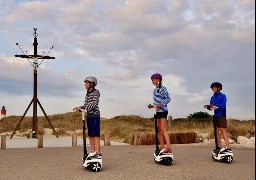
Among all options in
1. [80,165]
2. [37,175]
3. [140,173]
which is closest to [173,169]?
[140,173]

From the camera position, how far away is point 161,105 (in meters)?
8.41

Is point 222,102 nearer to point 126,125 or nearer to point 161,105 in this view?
point 161,105

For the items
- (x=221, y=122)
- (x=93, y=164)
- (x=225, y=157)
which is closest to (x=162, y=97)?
(x=221, y=122)

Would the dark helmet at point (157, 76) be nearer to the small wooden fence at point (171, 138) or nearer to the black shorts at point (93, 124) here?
the black shorts at point (93, 124)

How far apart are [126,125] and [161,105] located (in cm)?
1847

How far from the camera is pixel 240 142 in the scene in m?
16.8

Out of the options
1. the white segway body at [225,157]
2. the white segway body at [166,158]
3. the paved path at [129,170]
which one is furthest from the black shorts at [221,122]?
the white segway body at [166,158]

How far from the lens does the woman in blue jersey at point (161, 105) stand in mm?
8469

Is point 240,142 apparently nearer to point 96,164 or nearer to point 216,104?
point 216,104

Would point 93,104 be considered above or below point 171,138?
above

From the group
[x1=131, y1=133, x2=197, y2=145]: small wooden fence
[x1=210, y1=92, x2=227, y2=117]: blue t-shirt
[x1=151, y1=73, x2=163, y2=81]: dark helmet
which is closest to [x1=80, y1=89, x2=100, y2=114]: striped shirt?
[x1=151, y1=73, x2=163, y2=81]: dark helmet

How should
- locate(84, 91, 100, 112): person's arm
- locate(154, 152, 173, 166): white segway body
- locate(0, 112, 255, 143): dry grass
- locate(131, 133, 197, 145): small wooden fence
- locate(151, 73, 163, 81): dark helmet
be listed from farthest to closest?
locate(0, 112, 255, 143): dry grass
locate(131, 133, 197, 145): small wooden fence
locate(151, 73, 163, 81): dark helmet
locate(154, 152, 173, 166): white segway body
locate(84, 91, 100, 112): person's arm

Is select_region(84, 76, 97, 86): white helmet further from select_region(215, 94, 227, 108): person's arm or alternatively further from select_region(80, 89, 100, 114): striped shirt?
select_region(215, 94, 227, 108): person's arm

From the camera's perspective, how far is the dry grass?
20953 millimetres
